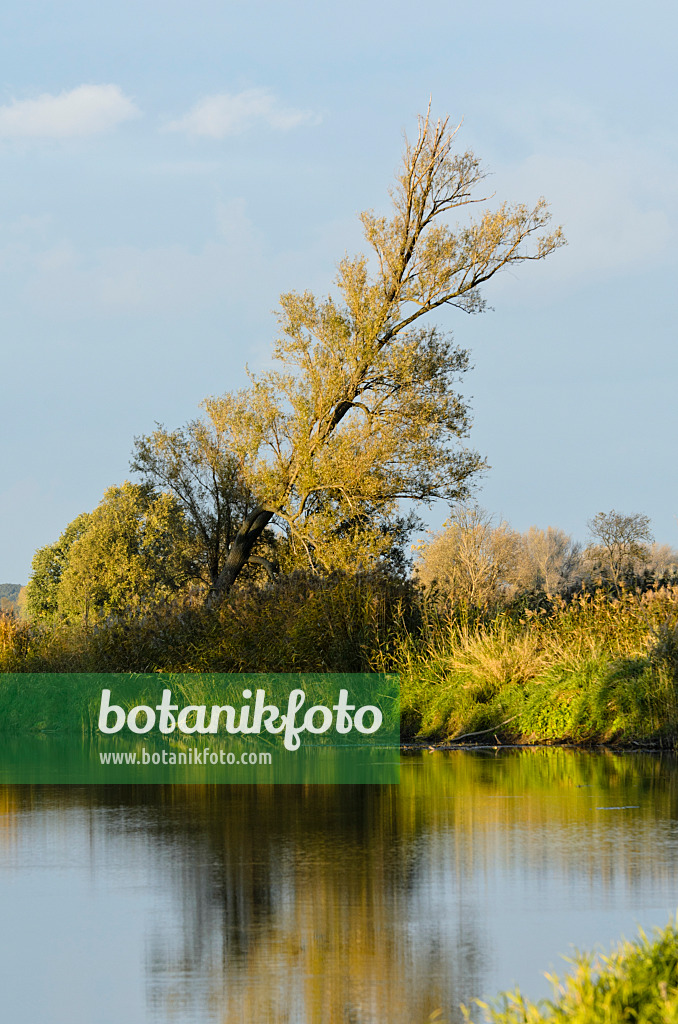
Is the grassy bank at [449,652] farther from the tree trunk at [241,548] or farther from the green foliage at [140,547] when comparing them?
the tree trunk at [241,548]

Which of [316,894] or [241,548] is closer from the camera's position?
[316,894]

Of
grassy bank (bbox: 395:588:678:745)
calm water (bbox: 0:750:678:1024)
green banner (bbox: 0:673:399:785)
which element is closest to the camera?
calm water (bbox: 0:750:678:1024)

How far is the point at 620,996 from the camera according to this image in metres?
4.13

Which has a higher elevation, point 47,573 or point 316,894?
point 47,573

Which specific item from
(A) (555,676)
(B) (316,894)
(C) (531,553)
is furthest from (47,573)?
(B) (316,894)

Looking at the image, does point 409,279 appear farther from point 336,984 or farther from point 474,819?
point 336,984

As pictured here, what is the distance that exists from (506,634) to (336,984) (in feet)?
45.7

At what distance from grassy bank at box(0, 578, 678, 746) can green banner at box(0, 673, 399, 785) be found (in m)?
0.43

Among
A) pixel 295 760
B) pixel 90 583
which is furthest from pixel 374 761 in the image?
pixel 90 583

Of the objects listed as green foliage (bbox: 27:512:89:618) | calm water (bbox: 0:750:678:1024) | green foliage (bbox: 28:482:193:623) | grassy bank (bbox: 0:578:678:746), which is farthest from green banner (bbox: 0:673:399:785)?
green foliage (bbox: 27:512:89:618)

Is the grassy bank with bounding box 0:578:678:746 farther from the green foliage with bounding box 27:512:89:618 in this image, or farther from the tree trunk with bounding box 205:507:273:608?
the green foliage with bounding box 27:512:89:618

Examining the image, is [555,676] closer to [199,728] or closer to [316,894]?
[199,728]

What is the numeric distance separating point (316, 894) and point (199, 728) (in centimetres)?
1247

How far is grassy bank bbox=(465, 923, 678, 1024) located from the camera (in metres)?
3.98
